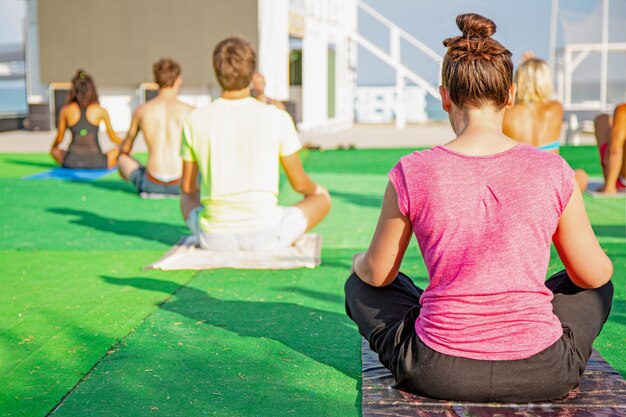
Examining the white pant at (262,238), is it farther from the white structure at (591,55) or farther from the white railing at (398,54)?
the white structure at (591,55)

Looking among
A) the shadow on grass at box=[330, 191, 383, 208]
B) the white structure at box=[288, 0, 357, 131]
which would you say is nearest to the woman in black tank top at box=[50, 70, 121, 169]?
the shadow on grass at box=[330, 191, 383, 208]

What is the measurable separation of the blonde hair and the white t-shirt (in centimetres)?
219

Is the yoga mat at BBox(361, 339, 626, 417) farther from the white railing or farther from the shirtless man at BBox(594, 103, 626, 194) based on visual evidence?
the white railing

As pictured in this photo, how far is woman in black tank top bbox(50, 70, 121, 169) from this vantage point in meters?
10.4

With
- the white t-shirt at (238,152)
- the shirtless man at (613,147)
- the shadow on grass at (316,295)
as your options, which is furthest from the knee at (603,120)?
the shadow on grass at (316,295)

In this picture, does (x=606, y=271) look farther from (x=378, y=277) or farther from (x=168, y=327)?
(x=168, y=327)

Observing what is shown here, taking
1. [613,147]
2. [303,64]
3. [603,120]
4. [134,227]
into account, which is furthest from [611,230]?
[303,64]

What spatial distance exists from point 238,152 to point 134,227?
2011mm

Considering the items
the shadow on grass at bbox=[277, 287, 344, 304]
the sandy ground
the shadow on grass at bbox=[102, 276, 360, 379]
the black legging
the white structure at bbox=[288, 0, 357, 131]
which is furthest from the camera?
the white structure at bbox=[288, 0, 357, 131]

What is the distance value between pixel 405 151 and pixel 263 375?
1096 cm

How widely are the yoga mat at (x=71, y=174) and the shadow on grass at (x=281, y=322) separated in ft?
19.2

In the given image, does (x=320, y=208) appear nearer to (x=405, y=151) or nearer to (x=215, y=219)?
(x=215, y=219)

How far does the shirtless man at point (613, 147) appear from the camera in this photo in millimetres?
7583

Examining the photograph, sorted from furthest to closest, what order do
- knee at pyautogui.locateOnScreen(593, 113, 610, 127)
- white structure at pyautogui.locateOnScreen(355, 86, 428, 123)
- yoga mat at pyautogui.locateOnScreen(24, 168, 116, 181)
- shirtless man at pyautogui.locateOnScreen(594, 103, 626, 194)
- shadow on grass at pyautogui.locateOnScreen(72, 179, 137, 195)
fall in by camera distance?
white structure at pyautogui.locateOnScreen(355, 86, 428, 123), yoga mat at pyautogui.locateOnScreen(24, 168, 116, 181), shadow on grass at pyautogui.locateOnScreen(72, 179, 137, 195), knee at pyautogui.locateOnScreen(593, 113, 610, 127), shirtless man at pyautogui.locateOnScreen(594, 103, 626, 194)
